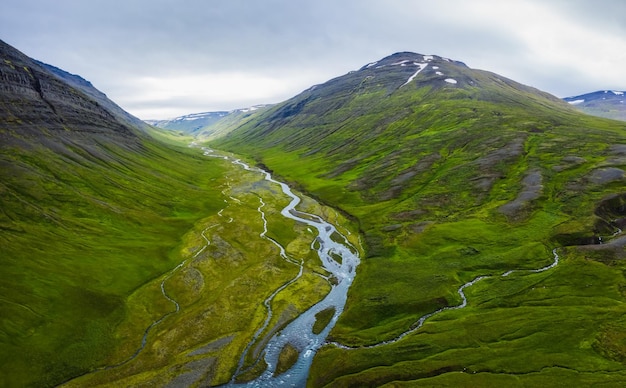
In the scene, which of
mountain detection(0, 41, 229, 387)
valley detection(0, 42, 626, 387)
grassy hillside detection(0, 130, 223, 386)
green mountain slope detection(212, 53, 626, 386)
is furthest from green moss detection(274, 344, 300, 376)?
grassy hillside detection(0, 130, 223, 386)

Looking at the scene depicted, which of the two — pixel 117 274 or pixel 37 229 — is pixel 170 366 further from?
pixel 37 229

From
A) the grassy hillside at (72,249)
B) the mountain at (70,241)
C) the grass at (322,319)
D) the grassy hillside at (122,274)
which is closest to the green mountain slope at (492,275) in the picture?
the grass at (322,319)

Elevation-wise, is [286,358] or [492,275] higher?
[492,275]

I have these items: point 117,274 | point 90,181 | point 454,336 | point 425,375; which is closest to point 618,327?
point 454,336

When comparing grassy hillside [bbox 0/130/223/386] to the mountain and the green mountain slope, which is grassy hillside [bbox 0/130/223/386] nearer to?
the mountain

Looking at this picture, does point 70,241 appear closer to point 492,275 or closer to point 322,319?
point 322,319

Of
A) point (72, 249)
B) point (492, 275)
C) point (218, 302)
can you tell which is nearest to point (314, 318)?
point (218, 302)

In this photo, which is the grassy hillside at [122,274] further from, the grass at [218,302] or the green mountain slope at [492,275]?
the green mountain slope at [492,275]
